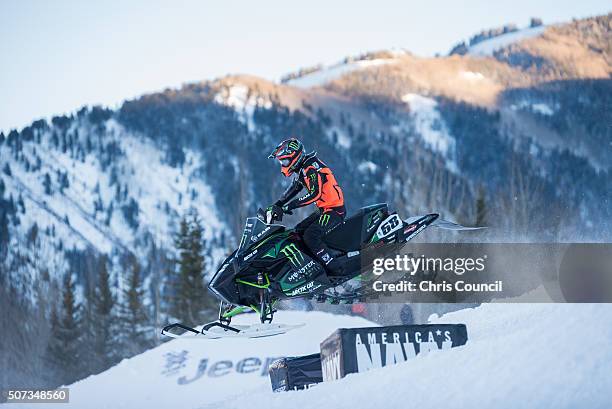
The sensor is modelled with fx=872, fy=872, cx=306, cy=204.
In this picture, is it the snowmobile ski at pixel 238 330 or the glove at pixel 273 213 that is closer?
the glove at pixel 273 213

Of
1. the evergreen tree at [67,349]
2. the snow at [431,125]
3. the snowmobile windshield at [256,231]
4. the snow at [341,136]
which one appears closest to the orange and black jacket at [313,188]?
the snowmobile windshield at [256,231]

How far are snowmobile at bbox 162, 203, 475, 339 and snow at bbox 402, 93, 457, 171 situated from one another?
155 m

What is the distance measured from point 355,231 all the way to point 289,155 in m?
1.58

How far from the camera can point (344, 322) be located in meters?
21.3

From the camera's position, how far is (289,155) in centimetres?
1241

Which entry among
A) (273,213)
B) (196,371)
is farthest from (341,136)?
(273,213)

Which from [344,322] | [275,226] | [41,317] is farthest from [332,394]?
[41,317]

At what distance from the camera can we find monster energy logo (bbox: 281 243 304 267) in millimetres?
12531

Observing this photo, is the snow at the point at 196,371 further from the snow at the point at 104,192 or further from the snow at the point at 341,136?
the snow at the point at 341,136

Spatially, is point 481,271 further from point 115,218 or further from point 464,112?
point 464,112

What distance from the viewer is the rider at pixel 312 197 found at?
40.7 ft

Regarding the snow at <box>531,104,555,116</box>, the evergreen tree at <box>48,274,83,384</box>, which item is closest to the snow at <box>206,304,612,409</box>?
the evergreen tree at <box>48,274,83,384</box>

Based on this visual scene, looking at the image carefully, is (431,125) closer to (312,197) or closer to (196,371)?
(196,371)

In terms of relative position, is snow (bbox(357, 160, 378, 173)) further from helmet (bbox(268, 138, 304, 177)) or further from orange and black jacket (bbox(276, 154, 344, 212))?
helmet (bbox(268, 138, 304, 177))
